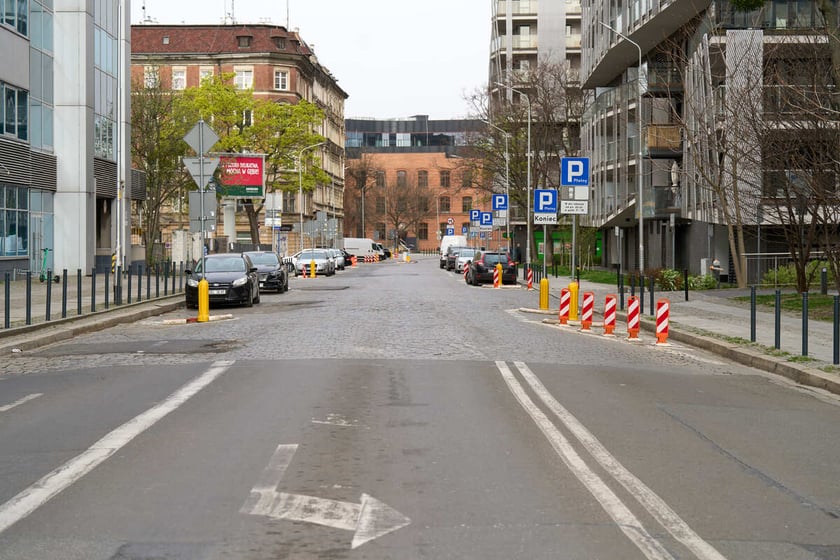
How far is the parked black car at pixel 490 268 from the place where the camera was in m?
46.5

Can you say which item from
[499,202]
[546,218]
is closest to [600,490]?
[546,218]

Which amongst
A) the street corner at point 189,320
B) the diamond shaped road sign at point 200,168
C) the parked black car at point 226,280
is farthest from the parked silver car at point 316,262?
the diamond shaped road sign at point 200,168

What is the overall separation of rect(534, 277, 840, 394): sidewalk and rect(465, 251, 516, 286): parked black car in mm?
14973

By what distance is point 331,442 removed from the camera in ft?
28.3

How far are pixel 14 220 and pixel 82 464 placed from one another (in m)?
36.3

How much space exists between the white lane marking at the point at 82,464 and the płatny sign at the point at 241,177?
49.8m

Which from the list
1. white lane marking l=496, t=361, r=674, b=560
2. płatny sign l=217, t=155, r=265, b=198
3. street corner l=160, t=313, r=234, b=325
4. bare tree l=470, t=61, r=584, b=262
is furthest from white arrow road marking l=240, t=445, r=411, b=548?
bare tree l=470, t=61, r=584, b=262

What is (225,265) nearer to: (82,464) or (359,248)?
(82,464)

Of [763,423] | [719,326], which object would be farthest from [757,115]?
[763,423]

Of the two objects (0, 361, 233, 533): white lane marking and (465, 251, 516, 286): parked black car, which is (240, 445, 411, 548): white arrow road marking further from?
(465, 251, 516, 286): parked black car

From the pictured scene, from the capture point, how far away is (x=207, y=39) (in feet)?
321

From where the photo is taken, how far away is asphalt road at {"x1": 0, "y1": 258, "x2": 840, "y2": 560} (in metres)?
5.82

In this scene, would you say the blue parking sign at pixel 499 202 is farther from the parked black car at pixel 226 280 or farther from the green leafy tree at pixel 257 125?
the parked black car at pixel 226 280

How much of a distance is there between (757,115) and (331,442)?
23.7 metres
